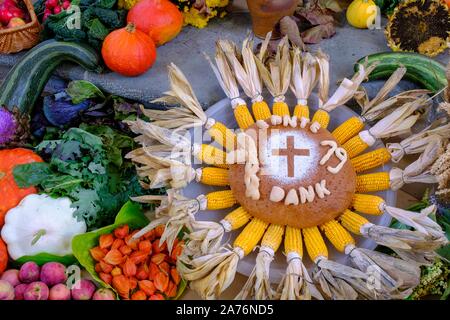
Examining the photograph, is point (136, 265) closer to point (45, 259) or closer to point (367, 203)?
point (45, 259)

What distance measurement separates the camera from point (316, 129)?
5.71 feet

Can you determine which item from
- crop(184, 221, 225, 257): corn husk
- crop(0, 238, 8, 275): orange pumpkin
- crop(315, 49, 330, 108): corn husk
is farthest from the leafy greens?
crop(315, 49, 330, 108): corn husk

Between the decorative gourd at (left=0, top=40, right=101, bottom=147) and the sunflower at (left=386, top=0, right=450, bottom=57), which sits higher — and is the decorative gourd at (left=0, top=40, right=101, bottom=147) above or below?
below

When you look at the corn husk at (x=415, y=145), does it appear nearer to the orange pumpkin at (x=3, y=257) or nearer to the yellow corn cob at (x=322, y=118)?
the yellow corn cob at (x=322, y=118)

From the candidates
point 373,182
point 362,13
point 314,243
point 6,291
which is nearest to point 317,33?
point 362,13

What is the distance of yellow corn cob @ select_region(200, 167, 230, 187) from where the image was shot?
1795 mm

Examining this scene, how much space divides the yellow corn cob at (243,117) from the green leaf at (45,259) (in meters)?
0.80

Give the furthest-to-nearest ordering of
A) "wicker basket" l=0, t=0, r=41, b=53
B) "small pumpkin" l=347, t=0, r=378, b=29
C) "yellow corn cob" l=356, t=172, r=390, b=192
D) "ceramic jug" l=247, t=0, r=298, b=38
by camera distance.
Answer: "small pumpkin" l=347, t=0, r=378, b=29, "wicker basket" l=0, t=0, r=41, b=53, "ceramic jug" l=247, t=0, r=298, b=38, "yellow corn cob" l=356, t=172, r=390, b=192

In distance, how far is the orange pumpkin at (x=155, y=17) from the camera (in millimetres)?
2277

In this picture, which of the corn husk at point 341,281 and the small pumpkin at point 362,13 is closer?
the corn husk at point 341,281

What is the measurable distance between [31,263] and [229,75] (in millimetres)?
1012

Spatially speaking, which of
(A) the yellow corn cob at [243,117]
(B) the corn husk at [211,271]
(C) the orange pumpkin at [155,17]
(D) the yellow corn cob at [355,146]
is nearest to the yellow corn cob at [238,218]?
(B) the corn husk at [211,271]

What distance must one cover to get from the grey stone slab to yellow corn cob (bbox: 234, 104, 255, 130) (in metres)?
0.28

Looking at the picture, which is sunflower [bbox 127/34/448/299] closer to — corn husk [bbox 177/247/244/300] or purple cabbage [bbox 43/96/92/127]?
corn husk [bbox 177/247/244/300]
